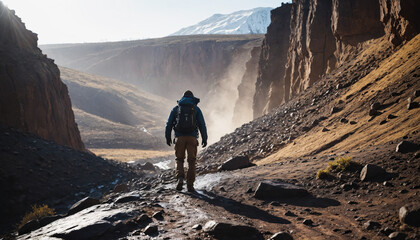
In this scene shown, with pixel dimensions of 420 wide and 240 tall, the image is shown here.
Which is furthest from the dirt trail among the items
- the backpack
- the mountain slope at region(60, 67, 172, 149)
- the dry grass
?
the mountain slope at region(60, 67, 172, 149)

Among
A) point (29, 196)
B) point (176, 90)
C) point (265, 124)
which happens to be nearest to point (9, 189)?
point (29, 196)

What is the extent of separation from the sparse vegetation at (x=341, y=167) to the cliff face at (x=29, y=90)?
58.9 feet

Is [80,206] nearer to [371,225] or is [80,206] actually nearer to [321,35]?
[371,225]

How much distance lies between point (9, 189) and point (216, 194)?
943cm

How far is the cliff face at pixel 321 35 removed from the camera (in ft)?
52.8

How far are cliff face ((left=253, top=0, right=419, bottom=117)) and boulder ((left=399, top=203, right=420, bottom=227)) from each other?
1289cm

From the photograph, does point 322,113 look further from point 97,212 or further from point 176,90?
point 176,90

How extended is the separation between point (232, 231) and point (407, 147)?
4.24 metres

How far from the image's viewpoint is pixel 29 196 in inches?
522

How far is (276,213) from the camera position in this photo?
18.5ft

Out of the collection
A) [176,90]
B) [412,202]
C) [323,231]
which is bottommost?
[176,90]

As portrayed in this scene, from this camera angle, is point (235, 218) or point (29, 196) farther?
point (29, 196)

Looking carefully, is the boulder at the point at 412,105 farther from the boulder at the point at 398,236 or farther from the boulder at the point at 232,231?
the boulder at the point at 232,231

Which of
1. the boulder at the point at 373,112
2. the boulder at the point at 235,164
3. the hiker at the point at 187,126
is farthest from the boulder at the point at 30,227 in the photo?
the boulder at the point at 373,112
